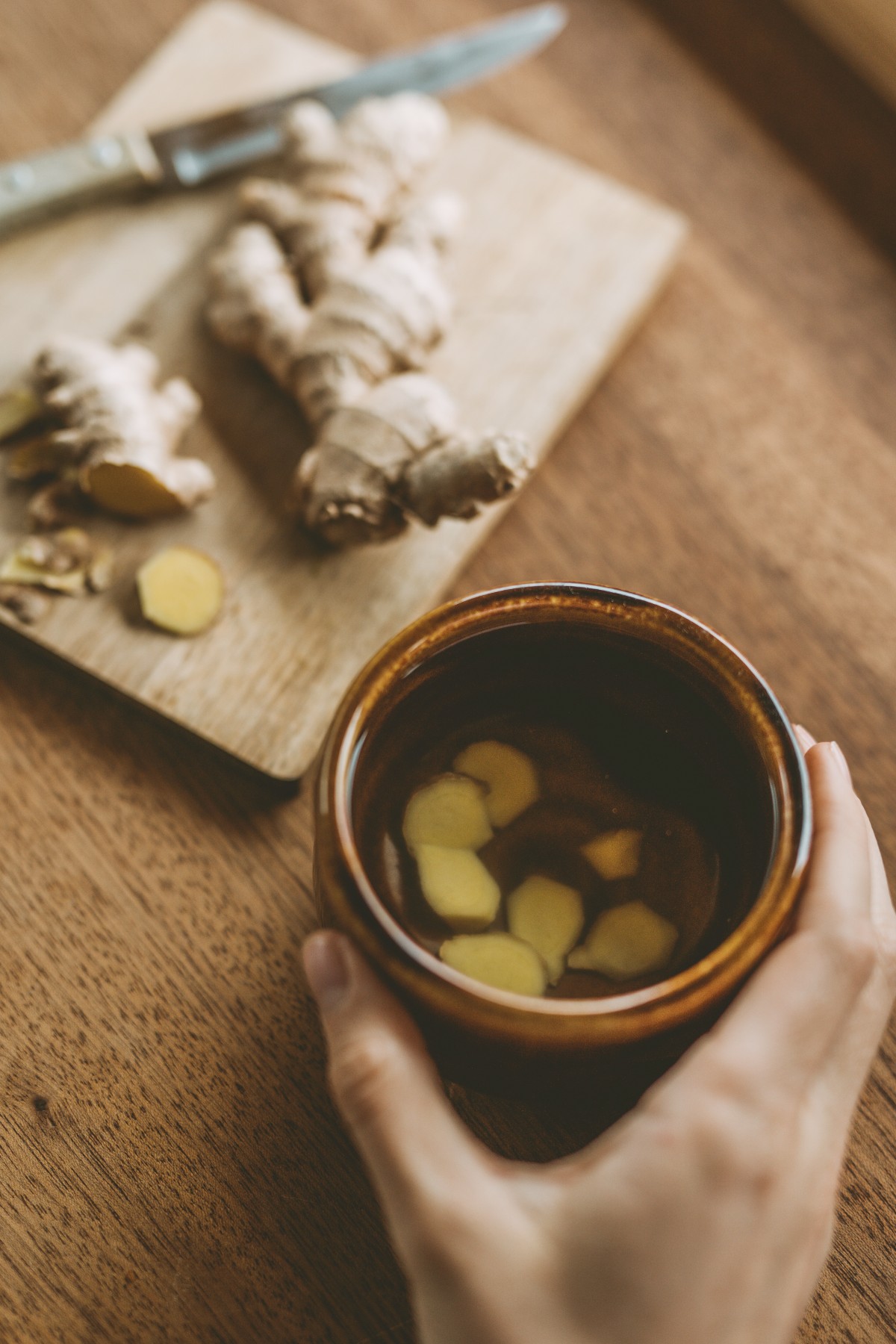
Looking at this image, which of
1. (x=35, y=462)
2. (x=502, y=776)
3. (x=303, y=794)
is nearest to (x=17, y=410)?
(x=35, y=462)

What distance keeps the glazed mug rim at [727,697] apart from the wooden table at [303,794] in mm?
205

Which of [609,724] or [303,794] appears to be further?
[303,794]

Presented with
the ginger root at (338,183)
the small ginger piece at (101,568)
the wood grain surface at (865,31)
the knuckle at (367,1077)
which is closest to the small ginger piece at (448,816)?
the knuckle at (367,1077)

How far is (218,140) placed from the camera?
2.84 ft

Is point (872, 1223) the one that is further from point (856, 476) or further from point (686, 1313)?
point (856, 476)

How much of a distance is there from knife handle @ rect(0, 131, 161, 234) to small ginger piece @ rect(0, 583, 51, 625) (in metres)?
0.34

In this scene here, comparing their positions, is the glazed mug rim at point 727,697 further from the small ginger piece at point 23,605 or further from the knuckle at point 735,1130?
the small ginger piece at point 23,605

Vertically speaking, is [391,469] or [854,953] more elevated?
[854,953]

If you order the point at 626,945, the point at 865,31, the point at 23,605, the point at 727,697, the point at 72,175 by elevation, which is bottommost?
the point at 23,605

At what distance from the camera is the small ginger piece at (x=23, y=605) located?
2.26ft

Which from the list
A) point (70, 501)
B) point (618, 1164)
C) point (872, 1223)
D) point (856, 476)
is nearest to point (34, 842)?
point (70, 501)

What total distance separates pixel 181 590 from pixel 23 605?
Answer: 105 mm

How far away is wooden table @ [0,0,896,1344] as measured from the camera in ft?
1.76

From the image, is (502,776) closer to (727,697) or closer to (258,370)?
(727,697)
